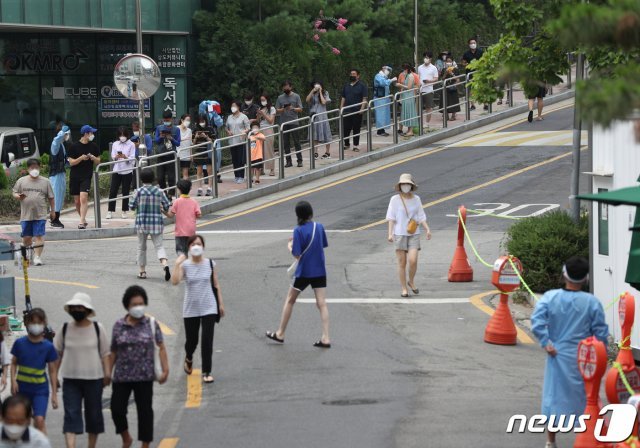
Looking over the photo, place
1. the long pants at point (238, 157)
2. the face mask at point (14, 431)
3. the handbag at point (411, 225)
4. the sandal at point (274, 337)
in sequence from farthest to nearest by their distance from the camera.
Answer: the long pants at point (238, 157)
the handbag at point (411, 225)
the sandal at point (274, 337)
the face mask at point (14, 431)

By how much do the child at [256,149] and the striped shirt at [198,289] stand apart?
587 inches

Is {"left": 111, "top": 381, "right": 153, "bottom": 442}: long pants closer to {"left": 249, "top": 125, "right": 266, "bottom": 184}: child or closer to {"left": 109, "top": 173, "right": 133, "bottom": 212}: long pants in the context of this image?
{"left": 109, "top": 173, "right": 133, "bottom": 212}: long pants

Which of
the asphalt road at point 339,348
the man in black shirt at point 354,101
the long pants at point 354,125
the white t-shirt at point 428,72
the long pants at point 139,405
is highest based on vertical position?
the white t-shirt at point 428,72

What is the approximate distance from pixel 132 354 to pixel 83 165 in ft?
45.9

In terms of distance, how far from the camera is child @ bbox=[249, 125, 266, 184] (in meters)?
27.9

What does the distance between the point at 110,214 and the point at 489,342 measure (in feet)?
40.0

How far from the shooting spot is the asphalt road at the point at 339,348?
37.0 ft

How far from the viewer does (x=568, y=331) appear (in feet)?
33.3

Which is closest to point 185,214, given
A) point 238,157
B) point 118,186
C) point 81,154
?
point 81,154

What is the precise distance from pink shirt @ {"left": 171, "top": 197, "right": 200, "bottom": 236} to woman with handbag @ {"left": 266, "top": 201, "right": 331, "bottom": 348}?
12.0 ft

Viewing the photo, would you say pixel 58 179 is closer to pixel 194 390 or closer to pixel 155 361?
pixel 194 390

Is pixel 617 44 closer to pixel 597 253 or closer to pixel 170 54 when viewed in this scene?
pixel 597 253

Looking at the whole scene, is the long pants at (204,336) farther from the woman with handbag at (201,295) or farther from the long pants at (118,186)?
the long pants at (118,186)

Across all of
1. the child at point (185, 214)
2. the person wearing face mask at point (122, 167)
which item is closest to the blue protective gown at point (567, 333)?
the child at point (185, 214)
